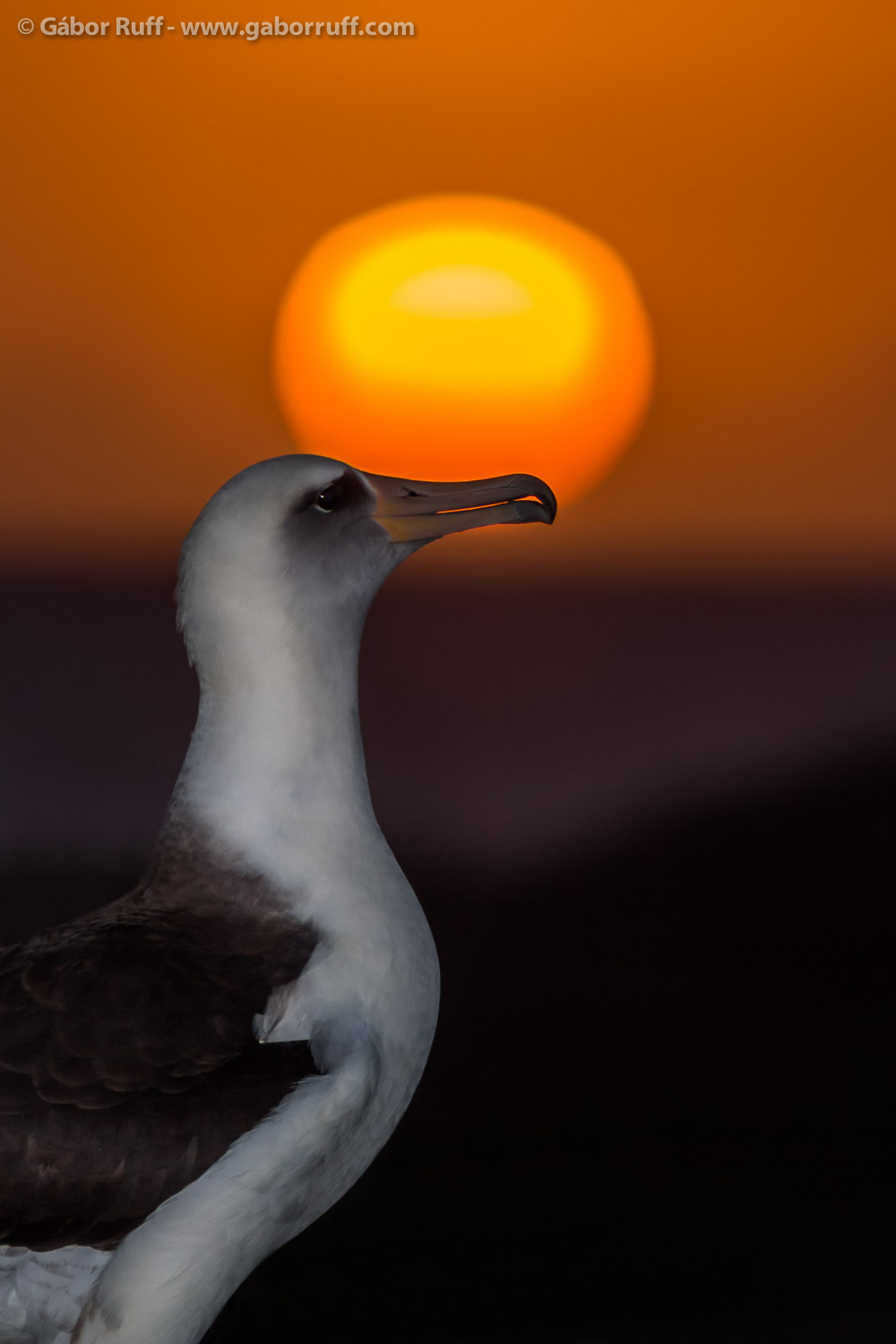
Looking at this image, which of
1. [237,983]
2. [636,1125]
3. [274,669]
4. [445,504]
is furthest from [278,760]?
[636,1125]

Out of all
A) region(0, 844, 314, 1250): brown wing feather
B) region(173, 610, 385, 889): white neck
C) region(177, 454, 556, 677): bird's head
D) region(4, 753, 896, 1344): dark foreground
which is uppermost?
region(177, 454, 556, 677): bird's head

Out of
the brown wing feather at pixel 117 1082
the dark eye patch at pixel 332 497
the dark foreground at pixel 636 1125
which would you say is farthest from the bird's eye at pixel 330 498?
the dark foreground at pixel 636 1125

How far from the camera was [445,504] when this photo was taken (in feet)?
6.26

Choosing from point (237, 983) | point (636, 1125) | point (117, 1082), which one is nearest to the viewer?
point (117, 1082)

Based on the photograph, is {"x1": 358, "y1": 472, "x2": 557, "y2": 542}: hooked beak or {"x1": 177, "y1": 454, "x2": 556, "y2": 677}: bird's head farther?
{"x1": 358, "y1": 472, "x2": 557, "y2": 542}: hooked beak

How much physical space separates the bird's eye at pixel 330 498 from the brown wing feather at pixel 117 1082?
679 mm

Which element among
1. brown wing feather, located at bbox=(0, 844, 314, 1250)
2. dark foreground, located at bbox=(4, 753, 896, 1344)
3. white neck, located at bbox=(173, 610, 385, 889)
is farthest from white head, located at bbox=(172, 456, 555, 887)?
dark foreground, located at bbox=(4, 753, 896, 1344)

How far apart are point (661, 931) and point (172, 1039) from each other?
403 centimetres

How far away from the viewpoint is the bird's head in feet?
5.85

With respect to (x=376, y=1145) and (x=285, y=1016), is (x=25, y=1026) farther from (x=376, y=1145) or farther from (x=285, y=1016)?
(x=376, y=1145)

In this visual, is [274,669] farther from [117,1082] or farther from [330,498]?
[117,1082]

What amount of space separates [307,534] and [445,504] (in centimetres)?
23

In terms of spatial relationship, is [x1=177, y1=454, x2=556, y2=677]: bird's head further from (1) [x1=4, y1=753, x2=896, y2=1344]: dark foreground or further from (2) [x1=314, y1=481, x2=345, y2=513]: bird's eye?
(1) [x1=4, y1=753, x2=896, y2=1344]: dark foreground

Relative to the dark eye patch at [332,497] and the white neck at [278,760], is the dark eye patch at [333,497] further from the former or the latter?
the white neck at [278,760]
